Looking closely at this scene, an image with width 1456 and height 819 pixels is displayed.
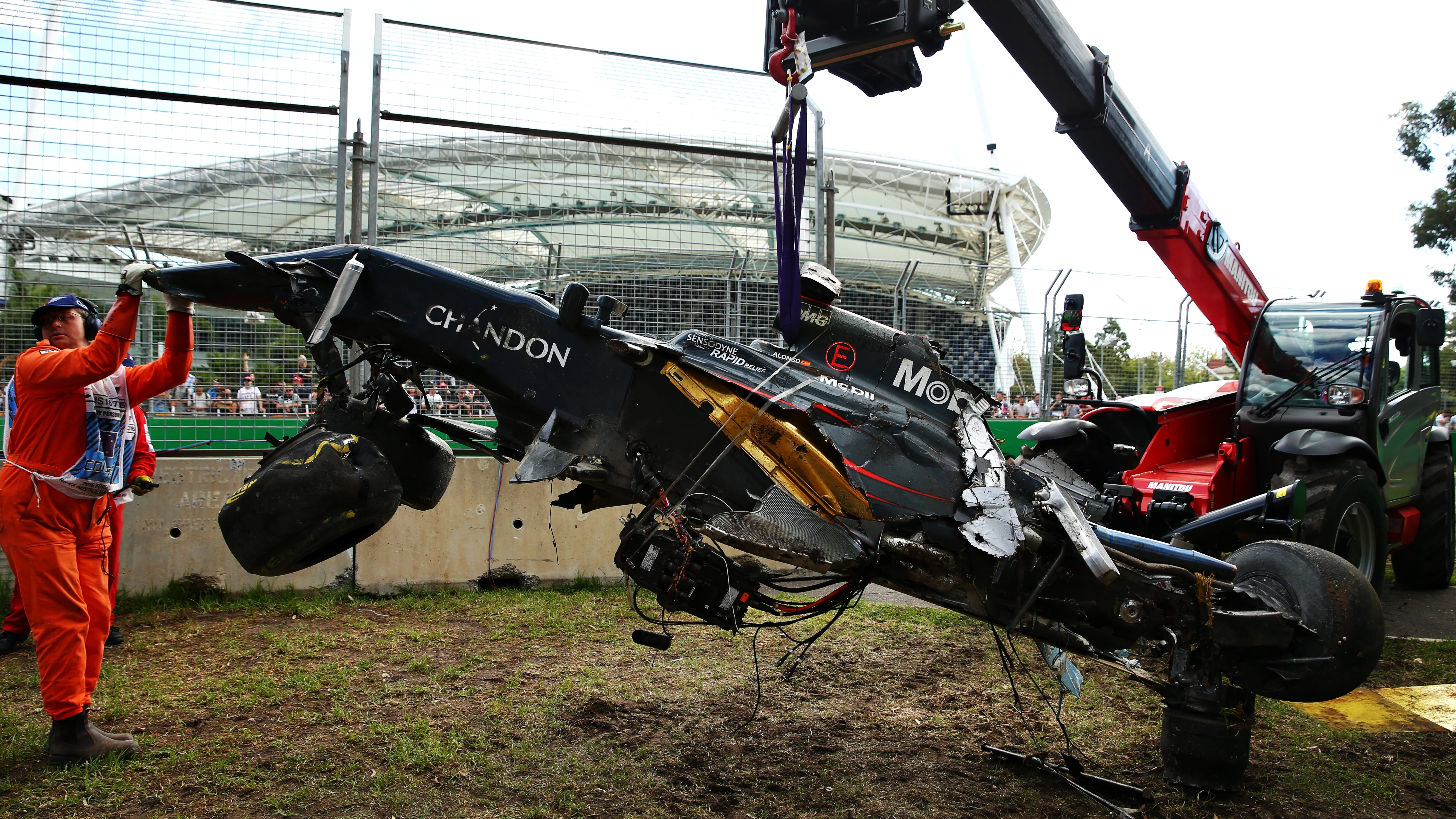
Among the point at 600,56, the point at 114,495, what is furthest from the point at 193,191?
the point at 600,56

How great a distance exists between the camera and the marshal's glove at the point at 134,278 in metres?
3.62

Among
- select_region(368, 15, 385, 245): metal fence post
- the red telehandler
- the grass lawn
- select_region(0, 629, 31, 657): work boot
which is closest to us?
the grass lawn

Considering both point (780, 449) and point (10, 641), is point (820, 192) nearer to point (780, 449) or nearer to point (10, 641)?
point (780, 449)

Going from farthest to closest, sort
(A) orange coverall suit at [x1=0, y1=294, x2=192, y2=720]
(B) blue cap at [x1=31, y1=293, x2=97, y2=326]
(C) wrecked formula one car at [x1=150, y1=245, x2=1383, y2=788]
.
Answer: (B) blue cap at [x1=31, y1=293, x2=97, y2=326] → (A) orange coverall suit at [x1=0, y1=294, x2=192, y2=720] → (C) wrecked formula one car at [x1=150, y1=245, x2=1383, y2=788]

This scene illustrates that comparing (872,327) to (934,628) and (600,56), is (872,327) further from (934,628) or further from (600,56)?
(600,56)

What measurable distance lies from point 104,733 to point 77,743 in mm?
133

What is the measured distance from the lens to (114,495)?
4.49m

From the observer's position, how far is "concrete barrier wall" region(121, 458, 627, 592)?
6293 millimetres

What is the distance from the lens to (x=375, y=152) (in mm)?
6137

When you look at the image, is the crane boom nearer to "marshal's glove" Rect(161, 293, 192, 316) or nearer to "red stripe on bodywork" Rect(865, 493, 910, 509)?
"red stripe on bodywork" Rect(865, 493, 910, 509)

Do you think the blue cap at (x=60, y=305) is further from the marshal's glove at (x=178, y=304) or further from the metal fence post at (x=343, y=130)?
the metal fence post at (x=343, y=130)

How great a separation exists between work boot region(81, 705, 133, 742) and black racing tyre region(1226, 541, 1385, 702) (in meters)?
4.85

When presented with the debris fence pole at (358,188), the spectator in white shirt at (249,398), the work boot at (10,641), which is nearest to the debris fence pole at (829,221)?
the debris fence pole at (358,188)

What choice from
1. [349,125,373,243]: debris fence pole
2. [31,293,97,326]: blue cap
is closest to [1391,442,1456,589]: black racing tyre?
[349,125,373,243]: debris fence pole
